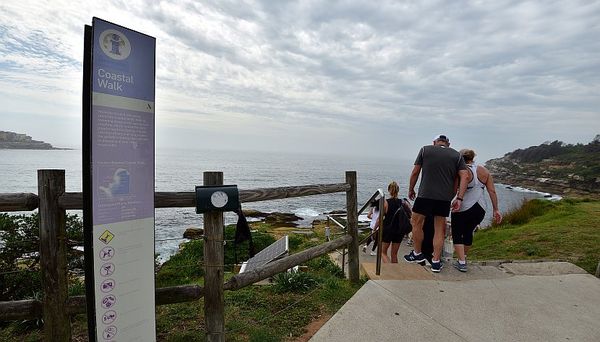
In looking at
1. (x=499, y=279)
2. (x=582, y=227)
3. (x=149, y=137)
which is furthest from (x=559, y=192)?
(x=149, y=137)

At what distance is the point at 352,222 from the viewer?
16.3ft

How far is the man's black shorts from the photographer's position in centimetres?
484

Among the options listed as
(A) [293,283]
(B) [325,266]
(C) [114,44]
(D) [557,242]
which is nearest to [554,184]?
(D) [557,242]

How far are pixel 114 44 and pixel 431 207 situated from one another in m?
4.12

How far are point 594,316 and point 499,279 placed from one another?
1.17 metres

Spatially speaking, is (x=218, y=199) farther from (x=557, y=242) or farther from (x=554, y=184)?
(x=554, y=184)

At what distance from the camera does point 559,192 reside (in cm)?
5050

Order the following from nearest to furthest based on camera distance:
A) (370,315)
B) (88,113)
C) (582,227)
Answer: (88,113), (370,315), (582,227)

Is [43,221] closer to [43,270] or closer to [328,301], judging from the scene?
[43,270]

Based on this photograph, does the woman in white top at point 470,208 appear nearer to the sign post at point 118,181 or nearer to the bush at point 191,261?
the bush at point 191,261

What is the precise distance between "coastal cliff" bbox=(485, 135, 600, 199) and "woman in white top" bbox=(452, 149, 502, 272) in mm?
39375

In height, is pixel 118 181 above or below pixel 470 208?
above

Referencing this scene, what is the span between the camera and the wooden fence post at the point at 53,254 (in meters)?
2.53

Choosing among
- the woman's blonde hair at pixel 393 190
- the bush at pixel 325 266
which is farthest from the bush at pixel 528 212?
the woman's blonde hair at pixel 393 190
